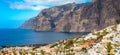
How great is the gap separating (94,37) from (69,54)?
7566 mm

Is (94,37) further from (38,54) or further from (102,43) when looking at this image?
(38,54)

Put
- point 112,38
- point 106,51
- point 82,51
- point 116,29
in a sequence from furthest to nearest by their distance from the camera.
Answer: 1. point 116,29
2. point 112,38
3. point 82,51
4. point 106,51

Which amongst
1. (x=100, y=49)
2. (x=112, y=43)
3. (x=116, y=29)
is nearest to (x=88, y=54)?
(x=100, y=49)

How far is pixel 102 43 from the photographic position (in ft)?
93.3

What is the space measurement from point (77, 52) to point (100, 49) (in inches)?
88.4

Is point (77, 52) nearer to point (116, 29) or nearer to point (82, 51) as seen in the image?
point (82, 51)

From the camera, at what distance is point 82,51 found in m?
28.2

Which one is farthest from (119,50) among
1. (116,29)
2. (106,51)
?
(116,29)

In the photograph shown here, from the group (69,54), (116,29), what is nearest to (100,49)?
(69,54)

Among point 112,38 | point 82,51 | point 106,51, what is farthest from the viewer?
point 112,38

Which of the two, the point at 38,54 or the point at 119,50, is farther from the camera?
the point at 38,54

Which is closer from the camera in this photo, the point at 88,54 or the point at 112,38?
the point at 88,54

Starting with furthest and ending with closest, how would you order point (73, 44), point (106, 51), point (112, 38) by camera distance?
point (73, 44) < point (112, 38) < point (106, 51)

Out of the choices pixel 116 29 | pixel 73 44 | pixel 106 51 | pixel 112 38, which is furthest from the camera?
pixel 116 29
